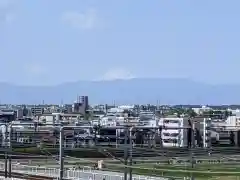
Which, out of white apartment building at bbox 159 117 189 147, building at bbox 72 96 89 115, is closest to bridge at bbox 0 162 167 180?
white apartment building at bbox 159 117 189 147

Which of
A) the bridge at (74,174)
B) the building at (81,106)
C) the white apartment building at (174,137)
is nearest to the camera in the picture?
the bridge at (74,174)

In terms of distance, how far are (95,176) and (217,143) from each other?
2256cm

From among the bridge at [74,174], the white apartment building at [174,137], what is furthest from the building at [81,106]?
the bridge at [74,174]

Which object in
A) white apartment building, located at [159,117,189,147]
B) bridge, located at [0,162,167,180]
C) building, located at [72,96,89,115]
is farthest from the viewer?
building, located at [72,96,89,115]

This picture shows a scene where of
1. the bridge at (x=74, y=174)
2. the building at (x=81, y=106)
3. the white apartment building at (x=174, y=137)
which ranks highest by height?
the building at (x=81, y=106)

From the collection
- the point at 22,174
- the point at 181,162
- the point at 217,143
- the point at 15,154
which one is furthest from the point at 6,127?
the point at 217,143

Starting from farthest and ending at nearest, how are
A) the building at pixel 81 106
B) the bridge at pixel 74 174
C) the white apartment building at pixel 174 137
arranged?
the building at pixel 81 106 → the white apartment building at pixel 174 137 → the bridge at pixel 74 174

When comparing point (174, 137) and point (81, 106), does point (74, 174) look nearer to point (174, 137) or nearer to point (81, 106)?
point (174, 137)

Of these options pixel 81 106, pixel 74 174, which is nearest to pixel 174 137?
pixel 74 174

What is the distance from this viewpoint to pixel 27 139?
1270 centimetres

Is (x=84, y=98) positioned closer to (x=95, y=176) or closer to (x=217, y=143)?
(x=217, y=143)

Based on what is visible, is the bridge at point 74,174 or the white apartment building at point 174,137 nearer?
the bridge at point 74,174

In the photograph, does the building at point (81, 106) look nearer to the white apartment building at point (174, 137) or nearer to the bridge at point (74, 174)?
the white apartment building at point (174, 137)

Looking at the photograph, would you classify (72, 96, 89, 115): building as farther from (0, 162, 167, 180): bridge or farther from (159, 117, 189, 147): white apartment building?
(0, 162, 167, 180): bridge
